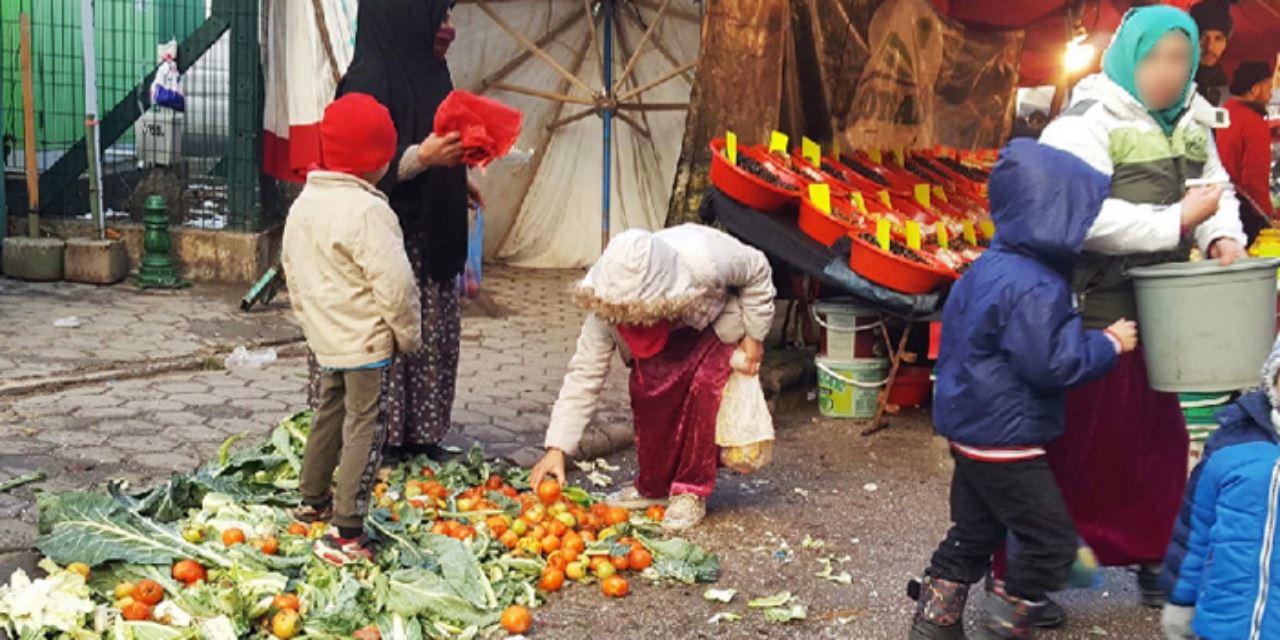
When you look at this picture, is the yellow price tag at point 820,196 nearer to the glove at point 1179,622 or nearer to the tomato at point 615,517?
the tomato at point 615,517

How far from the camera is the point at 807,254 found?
6.84m

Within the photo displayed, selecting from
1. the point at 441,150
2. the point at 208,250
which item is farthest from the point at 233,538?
the point at 208,250

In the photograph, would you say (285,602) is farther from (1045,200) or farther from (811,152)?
(811,152)

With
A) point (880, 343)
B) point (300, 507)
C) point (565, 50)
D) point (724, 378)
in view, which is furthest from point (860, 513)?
point (565, 50)

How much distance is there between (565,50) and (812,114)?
3739mm

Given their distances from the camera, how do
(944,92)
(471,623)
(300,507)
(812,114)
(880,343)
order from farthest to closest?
(944,92), (812,114), (880,343), (300,507), (471,623)

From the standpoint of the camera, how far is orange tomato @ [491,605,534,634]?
4195mm

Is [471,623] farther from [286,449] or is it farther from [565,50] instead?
[565,50]

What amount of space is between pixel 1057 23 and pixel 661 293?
638 centimetres

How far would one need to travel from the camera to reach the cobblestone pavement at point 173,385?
5723 mm

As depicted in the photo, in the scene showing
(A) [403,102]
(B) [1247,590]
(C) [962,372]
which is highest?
(A) [403,102]

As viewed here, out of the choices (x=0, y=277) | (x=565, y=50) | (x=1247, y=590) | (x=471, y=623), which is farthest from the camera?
(x=565, y=50)

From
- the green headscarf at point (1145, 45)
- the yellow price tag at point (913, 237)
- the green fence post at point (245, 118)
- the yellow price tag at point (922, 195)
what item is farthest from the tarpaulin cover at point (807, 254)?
the green fence post at point (245, 118)

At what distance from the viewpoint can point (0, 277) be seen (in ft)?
32.8
